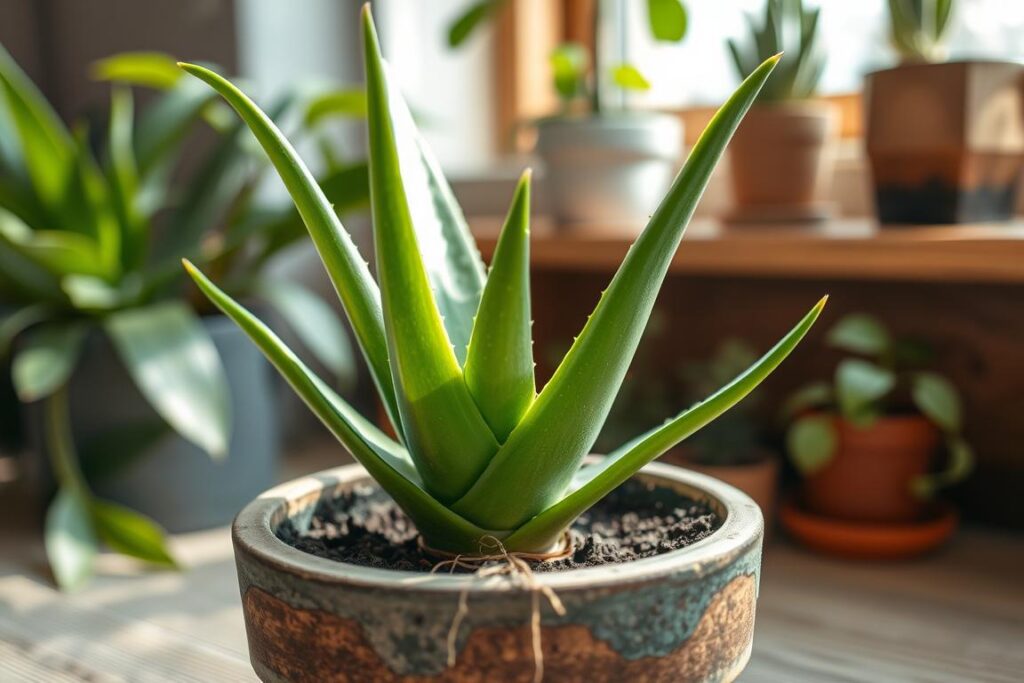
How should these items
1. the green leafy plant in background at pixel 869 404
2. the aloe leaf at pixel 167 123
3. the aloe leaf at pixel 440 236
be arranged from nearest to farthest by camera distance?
the aloe leaf at pixel 440 236 < the green leafy plant in background at pixel 869 404 < the aloe leaf at pixel 167 123

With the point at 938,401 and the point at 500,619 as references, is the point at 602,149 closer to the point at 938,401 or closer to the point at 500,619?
the point at 938,401

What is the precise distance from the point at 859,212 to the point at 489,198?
48 centimetres

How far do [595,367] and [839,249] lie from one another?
1.69 feet

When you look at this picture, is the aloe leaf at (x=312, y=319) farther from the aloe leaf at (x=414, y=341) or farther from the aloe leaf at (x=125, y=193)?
the aloe leaf at (x=414, y=341)

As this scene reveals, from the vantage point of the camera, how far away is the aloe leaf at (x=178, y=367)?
2.62 feet

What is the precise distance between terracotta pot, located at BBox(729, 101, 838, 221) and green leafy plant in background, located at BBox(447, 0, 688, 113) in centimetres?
12

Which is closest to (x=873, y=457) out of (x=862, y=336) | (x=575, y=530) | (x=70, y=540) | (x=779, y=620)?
(x=862, y=336)

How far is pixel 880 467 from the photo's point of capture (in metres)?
0.87

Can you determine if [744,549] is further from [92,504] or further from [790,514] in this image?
[92,504]

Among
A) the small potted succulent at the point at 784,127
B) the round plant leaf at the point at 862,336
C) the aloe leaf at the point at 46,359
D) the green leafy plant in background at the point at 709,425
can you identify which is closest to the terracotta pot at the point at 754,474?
the green leafy plant in background at the point at 709,425

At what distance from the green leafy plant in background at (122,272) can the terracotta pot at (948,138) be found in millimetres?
497

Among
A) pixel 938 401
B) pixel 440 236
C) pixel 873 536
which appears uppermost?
pixel 440 236

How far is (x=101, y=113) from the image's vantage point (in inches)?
55.4

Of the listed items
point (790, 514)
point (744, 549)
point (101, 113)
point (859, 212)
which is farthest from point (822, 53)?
point (101, 113)
